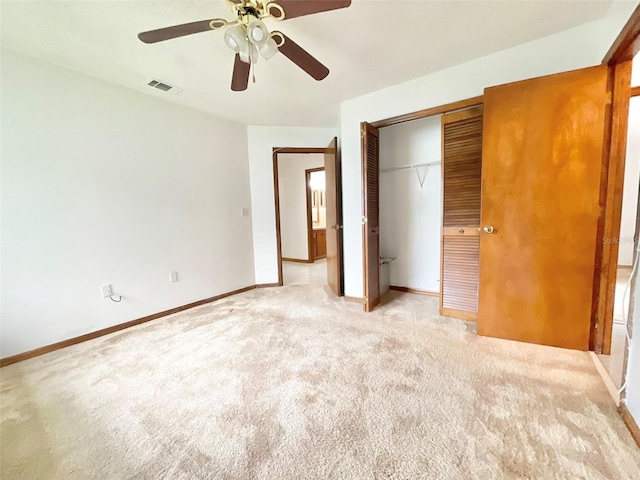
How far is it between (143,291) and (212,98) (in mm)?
2179

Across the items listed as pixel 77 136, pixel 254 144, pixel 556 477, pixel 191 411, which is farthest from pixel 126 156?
pixel 556 477

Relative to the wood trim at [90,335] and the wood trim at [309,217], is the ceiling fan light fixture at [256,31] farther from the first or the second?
the wood trim at [309,217]

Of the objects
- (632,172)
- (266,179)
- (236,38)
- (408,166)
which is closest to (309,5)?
(236,38)

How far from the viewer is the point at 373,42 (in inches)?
76.8

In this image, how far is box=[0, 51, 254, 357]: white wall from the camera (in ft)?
6.61

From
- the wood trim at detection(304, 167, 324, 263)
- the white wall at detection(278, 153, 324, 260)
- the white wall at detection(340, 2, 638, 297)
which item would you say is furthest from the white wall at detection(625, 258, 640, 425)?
the white wall at detection(278, 153, 324, 260)

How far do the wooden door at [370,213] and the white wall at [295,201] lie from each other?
297 centimetres

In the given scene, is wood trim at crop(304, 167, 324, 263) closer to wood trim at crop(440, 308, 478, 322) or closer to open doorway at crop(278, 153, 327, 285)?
open doorway at crop(278, 153, 327, 285)

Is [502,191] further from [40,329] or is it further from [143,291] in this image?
[40,329]

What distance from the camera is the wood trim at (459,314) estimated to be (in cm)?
251

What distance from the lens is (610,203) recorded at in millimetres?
1754

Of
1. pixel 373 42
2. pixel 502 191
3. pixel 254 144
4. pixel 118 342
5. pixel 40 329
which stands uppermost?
pixel 373 42

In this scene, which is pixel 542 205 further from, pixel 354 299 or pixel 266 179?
pixel 266 179

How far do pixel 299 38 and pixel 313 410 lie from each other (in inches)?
95.8
